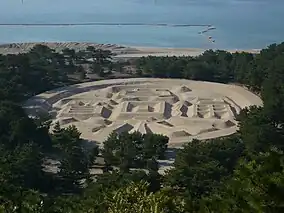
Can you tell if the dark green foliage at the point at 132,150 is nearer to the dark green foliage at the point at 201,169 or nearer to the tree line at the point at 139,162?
the tree line at the point at 139,162

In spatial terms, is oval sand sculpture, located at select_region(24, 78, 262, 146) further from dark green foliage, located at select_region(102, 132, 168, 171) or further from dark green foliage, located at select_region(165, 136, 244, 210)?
dark green foliage, located at select_region(165, 136, 244, 210)

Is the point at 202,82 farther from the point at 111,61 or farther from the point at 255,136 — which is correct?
the point at 255,136

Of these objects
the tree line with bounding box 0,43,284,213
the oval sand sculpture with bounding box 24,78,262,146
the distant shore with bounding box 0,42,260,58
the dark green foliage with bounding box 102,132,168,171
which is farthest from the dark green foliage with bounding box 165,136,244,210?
the distant shore with bounding box 0,42,260,58

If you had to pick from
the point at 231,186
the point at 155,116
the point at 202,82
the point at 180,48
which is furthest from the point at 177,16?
the point at 231,186

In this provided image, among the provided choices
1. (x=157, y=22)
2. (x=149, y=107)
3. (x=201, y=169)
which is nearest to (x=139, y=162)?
(x=201, y=169)

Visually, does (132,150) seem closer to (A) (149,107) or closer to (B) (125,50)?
(A) (149,107)
